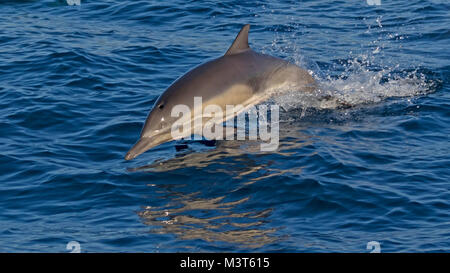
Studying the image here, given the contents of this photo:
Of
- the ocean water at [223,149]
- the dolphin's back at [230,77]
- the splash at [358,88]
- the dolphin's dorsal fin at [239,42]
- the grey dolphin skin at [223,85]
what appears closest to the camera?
the ocean water at [223,149]

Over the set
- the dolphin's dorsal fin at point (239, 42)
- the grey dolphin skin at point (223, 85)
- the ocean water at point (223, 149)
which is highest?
the dolphin's dorsal fin at point (239, 42)

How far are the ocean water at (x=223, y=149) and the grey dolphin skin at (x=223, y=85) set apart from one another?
0.44 metres

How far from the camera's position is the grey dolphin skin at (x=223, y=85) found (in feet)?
34.1

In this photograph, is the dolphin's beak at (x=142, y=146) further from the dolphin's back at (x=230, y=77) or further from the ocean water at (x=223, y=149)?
the dolphin's back at (x=230, y=77)

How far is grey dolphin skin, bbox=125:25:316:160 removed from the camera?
10.4 meters

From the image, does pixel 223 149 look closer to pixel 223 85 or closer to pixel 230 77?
pixel 223 85

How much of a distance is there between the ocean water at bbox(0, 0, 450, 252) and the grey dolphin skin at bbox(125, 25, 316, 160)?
445 mm

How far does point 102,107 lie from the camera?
13445 millimetres

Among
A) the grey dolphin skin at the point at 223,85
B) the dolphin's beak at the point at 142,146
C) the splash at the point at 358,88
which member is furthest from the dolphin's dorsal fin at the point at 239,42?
the dolphin's beak at the point at 142,146

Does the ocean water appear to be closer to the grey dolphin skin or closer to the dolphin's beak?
the dolphin's beak

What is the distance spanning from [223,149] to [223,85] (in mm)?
929

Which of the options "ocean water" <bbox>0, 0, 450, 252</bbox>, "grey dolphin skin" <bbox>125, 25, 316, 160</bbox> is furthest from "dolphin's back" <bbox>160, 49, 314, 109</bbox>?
"ocean water" <bbox>0, 0, 450, 252</bbox>

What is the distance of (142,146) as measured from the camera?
10.3 metres

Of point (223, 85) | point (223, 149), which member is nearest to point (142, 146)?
point (223, 149)
